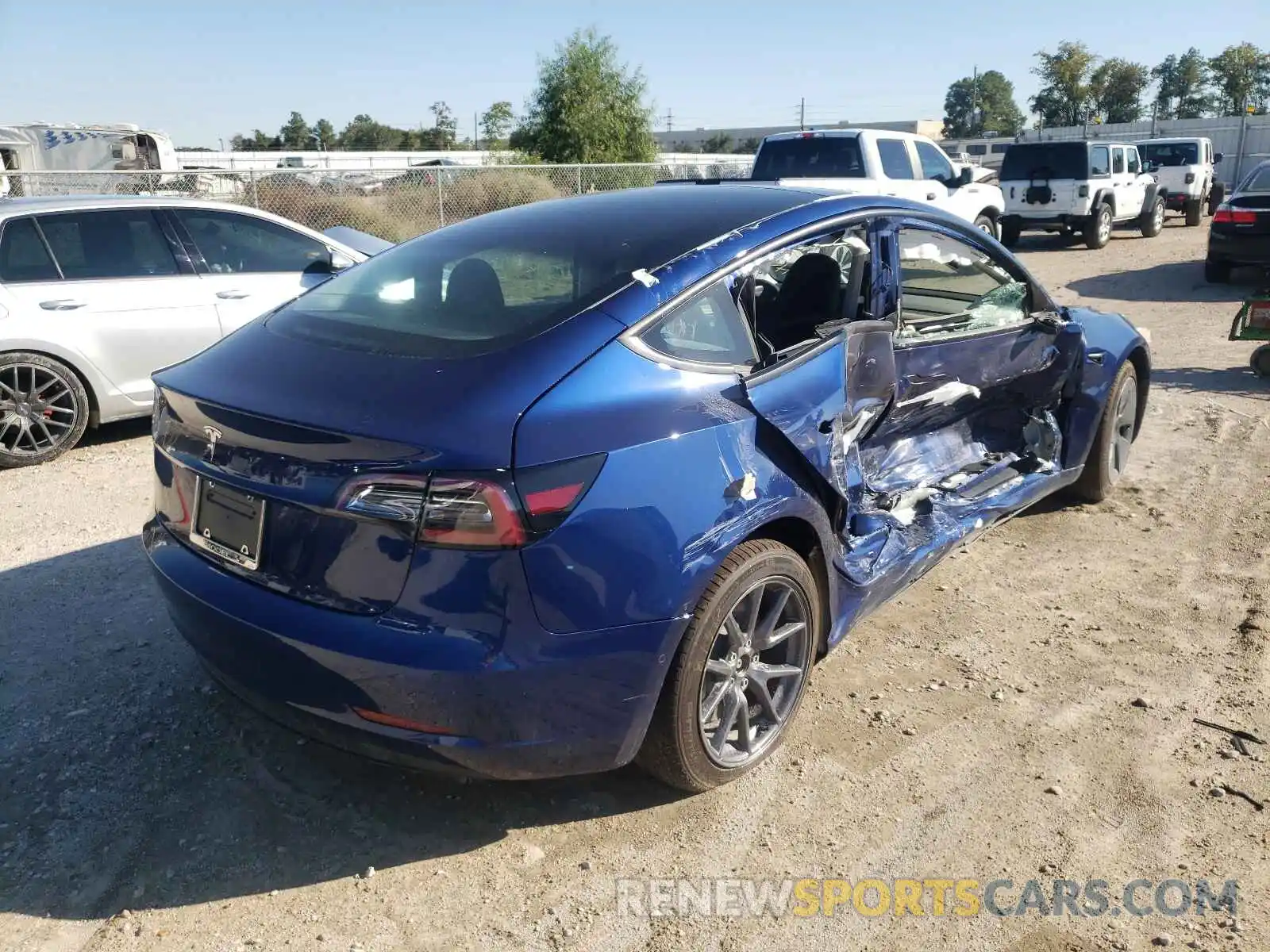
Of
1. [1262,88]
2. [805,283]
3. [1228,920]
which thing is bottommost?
[1228,920]

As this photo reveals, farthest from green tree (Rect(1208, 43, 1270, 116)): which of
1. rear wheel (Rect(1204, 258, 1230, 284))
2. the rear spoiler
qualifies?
the rear spoiler

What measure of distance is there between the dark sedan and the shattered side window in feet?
34.2

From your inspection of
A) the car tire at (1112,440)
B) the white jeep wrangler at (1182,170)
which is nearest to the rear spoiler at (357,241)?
the car tire at (1112,440)

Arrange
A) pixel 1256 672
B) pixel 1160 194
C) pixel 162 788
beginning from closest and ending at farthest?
pixel 162 788
pixel 1256 672
pixel 1160 194

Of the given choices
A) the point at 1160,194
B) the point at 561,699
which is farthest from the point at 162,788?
the point at 1160,194

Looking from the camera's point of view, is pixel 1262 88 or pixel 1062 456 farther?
pixel 1262 88

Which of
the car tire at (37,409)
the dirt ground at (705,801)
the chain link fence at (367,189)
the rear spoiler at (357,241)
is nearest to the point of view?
the dirt ground at (705,801)

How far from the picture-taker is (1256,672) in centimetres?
373

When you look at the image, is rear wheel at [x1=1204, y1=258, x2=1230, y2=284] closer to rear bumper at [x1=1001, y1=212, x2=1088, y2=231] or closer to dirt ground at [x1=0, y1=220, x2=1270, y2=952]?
rear bumper at [x1=1001, y1=212, x2=1088, y2=231]

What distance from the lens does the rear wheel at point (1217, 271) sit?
13.5 m

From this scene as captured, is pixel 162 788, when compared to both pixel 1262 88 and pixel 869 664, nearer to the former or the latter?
pixel 869 664

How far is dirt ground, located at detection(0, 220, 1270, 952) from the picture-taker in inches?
99.5

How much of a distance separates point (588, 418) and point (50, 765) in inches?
80.6

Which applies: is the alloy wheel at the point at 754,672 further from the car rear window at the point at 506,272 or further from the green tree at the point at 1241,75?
the green tree at the point at 1241,75
